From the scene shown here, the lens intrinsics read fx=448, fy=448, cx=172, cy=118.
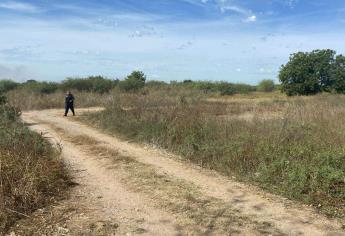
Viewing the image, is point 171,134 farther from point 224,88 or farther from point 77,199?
point 224,88

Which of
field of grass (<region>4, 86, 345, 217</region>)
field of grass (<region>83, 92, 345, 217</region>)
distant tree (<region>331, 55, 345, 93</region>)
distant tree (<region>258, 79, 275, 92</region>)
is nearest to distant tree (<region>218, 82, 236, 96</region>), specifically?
distant tree (<region>331, 55, 345, 93</region>)

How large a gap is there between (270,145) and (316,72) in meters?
44.2

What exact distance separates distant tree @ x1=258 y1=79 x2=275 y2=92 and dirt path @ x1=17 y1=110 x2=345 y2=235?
70.0 metres

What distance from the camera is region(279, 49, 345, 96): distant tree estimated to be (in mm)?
50734

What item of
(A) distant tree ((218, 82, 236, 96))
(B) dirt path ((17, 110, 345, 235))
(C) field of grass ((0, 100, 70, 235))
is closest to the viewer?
(B) dirt path ((17, 110, 345, 235))

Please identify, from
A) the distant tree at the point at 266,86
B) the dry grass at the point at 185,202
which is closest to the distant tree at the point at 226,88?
the distant tree at the point at 266,86

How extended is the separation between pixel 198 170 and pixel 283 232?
392 centimetres

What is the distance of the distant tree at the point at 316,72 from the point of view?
166 feet

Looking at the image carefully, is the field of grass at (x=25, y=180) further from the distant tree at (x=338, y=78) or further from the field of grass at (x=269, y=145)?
the distant tree at (x=338, y=78)

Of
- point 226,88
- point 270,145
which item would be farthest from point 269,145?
point 226,88

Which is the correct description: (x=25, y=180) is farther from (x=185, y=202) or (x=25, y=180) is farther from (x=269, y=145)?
(x=269, y=145)

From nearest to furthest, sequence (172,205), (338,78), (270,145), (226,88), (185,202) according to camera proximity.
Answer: (172,205)
(185,202)
(270,145)
(338,78)
(226,88)

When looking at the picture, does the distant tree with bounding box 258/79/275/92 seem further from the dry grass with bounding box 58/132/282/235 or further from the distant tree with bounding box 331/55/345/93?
the dry grass with bounding box 58/132/282/235

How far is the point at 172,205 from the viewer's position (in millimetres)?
7227
